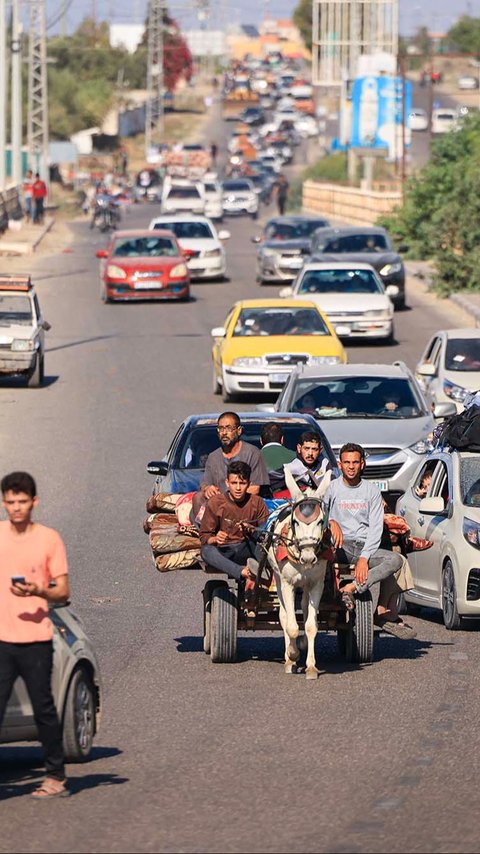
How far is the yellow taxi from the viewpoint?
28000 mm

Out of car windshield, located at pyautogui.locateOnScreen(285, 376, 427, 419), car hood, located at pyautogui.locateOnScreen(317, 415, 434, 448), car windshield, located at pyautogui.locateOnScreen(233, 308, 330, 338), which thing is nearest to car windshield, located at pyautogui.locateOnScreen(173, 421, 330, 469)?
car hood, located at pyautogui.locateOnScreen(317, 415, 434, 448)

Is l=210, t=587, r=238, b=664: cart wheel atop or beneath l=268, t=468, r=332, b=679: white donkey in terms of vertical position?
beneath

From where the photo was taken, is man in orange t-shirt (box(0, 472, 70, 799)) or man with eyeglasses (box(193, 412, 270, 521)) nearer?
man in orange t-shirt (box(0, 472, 70, 799))

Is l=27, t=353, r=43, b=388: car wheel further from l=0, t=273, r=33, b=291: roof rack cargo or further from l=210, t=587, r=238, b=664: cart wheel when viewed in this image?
l=210, t=587, r=238, b=664: cart wheel

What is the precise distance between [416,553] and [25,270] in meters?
37.5

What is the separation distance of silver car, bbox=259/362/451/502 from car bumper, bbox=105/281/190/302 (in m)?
20.5

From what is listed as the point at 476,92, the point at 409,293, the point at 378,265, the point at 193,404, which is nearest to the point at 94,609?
the point at 193,404

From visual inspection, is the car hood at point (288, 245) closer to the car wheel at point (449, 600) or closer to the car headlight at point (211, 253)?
the car headlight at point (211, 253)

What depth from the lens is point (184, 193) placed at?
7231 cm

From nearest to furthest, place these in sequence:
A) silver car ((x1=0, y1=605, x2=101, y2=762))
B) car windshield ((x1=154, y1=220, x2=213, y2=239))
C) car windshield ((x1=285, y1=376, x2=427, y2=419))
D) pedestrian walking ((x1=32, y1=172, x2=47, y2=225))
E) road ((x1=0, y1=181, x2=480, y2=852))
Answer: road ((x1=0, y1=181, x2=480, y2=852)), silver car ((x1=0, y1=605, x2=101, y2=762)), car windshield ((x1=285, y1=376, x2=427, y2=419)), car windshield ((x1=154, y1=220, x2=213, y2=239)), pedestrian walking ((x1=32, y1=172, x2=47, y2=225))

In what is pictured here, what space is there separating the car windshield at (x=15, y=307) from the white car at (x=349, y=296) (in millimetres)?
5531

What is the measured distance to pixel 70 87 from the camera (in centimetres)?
14175

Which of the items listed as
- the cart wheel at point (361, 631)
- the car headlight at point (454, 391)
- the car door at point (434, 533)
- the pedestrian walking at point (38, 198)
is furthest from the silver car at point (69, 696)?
the pedestrian walking at point (38, 198)

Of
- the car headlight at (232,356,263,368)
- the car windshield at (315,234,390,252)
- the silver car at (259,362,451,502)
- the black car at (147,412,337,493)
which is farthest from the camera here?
the car windshield at (315,234,390,252)
